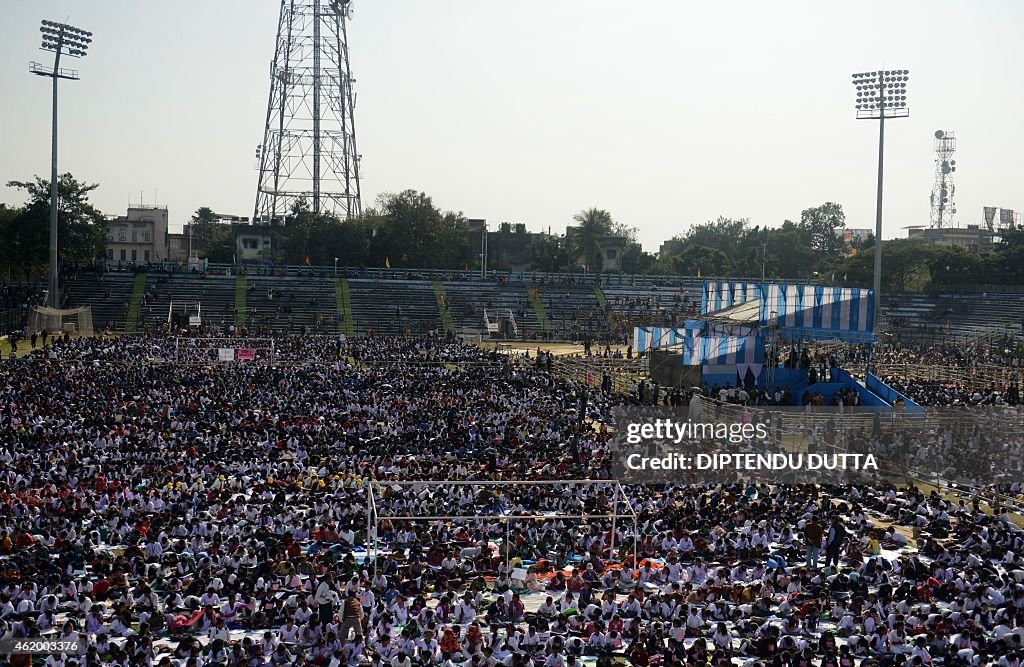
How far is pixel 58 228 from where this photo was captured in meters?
66.1

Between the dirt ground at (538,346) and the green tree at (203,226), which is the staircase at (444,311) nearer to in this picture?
the dirt ground at (538,346)

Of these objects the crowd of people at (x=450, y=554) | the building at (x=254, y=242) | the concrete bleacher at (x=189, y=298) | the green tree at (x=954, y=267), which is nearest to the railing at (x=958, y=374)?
the crowd of people at (x=450, y=554)

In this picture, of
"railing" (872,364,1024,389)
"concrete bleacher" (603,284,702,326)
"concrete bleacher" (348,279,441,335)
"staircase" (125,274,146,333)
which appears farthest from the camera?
"concrete bleacher" (603,284,702,326)

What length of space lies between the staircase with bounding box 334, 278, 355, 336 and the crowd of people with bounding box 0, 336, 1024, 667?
2951cm

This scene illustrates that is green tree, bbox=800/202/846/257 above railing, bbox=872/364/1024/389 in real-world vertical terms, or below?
above

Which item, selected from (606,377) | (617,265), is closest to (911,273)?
(617,265)

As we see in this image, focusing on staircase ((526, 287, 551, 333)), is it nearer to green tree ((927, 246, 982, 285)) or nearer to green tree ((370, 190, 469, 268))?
green tree ((370, 190, 469, 268))

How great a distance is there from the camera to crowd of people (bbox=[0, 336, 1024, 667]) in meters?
14.6

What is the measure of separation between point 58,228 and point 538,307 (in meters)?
29.3

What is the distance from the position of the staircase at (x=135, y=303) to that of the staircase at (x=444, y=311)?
54.6ft

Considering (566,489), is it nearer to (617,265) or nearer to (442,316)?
(442,316)

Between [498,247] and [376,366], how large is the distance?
44248 mm

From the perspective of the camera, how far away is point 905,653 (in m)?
14.3

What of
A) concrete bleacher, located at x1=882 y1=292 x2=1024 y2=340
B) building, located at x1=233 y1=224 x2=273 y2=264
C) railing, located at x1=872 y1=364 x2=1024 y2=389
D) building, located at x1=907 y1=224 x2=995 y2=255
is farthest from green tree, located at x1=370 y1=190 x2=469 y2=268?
building, located at x1=907 y1=224 x2=995 y2=255
